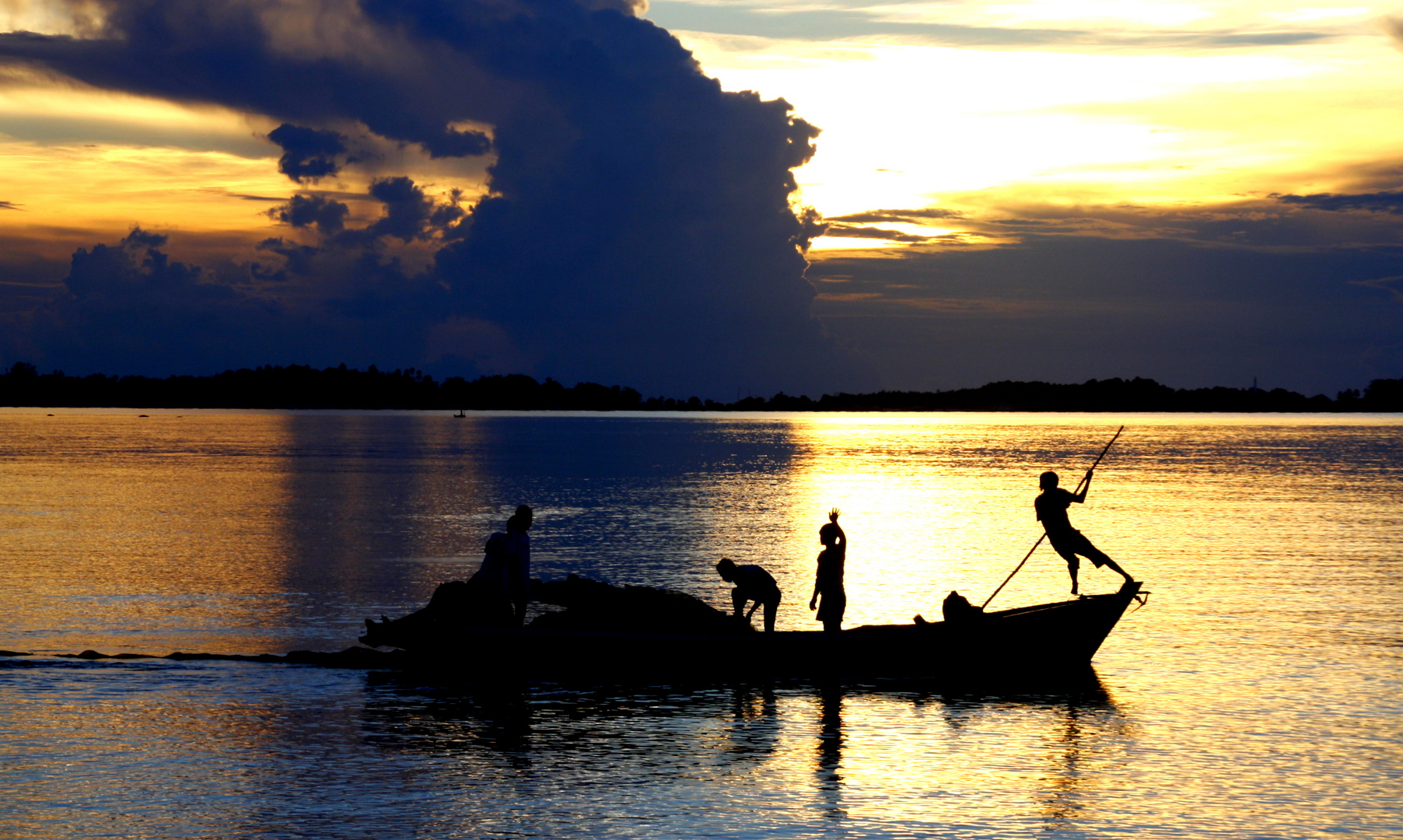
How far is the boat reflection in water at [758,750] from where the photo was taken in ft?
48.3

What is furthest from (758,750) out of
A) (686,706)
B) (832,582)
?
(832,582)

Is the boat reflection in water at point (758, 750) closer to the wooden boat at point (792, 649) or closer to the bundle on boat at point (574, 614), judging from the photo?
the wooden boat at point (792, 649)

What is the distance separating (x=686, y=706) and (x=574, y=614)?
11.6 feet

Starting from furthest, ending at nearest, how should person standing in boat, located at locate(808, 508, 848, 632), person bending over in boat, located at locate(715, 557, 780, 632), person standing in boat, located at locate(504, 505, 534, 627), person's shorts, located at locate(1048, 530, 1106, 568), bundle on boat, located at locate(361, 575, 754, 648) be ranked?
person standing in boat, located at locate(808, 508, 848, 632)
person's shorts, located at locate(1048, 530, 1106, 568)
bundle on boat, located at locate(361, 575, 754, 648)
person bending over in boat, located at locate(715, 557, 780, 632)
person standing in boat, located at locate(504, 505, 534, 627)

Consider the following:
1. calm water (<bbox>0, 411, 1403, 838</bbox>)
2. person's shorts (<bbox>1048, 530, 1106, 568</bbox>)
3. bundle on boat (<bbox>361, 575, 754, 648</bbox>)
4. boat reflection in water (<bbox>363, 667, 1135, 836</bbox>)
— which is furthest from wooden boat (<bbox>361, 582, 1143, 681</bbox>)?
person's shorts (<bbox>1048, 530, 1106, 568</bbox>)

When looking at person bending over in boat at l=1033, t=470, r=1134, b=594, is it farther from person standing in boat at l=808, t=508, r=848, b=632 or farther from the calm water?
person standing in boat at l=808, t=508, r=848, b=632

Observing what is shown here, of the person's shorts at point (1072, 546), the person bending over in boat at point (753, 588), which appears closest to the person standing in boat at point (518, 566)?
the person bending over in boat at point (753, 588)

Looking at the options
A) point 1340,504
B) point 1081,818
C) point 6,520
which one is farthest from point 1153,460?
point 1081,818

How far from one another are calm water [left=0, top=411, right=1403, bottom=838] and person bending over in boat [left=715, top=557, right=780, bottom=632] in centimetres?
148

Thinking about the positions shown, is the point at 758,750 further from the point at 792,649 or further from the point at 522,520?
the point at 522,520

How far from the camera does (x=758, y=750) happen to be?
57.5ft

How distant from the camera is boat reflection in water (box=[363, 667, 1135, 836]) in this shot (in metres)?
14.7

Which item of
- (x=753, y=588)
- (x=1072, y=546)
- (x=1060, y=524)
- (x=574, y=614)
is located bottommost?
(x=574, y=614)

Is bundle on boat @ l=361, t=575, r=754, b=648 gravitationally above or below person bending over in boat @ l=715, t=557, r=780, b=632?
below
